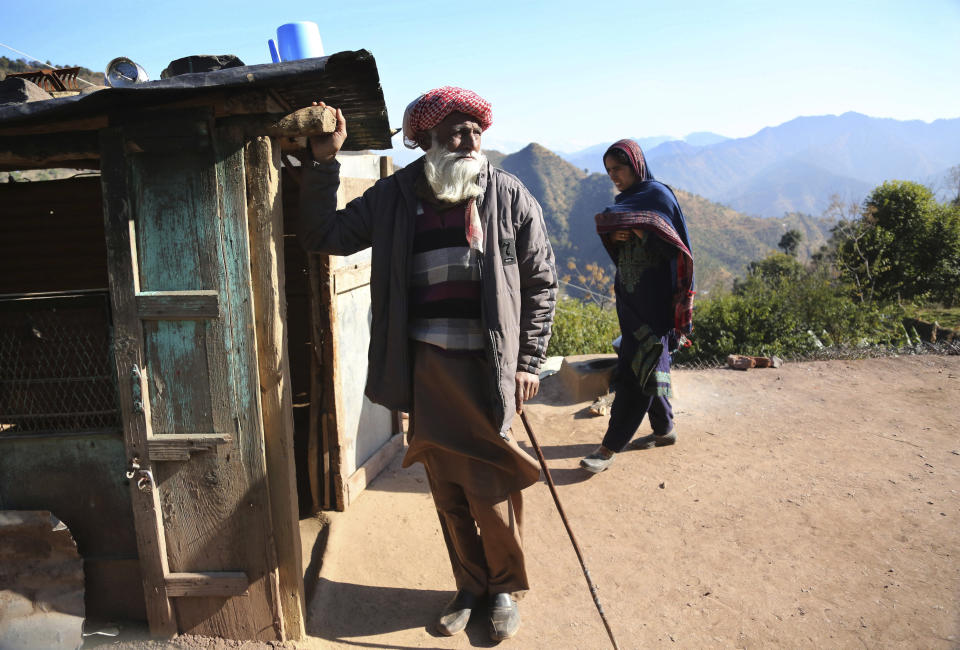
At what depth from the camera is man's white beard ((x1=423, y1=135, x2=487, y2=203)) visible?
2295 millimetres

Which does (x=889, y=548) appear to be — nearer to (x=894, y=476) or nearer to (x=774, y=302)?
(x=894, y=476)

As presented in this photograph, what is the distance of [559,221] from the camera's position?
61.7 meters

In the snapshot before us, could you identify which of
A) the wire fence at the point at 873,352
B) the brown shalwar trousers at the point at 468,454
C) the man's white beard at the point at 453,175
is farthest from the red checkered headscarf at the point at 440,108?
the wire fence at the point at 873,352

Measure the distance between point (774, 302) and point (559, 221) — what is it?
54.1 metres

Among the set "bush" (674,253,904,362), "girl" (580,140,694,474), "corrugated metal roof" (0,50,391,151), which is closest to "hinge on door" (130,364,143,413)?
"corrugated metal roof" (0,50,391,151)

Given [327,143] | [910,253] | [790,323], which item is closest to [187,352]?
[327,143]

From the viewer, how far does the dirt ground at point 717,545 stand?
2609 mm

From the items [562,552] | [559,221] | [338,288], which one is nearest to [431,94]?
[338,288]

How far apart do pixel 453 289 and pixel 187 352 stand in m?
1.08

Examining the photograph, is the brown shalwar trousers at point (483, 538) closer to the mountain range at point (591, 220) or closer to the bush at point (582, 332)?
the bush at point (582, 332)

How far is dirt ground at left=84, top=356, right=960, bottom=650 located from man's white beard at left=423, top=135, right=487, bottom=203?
73.9 inches

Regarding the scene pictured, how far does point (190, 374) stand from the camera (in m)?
2.37

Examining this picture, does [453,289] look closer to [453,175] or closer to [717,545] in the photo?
[453,175]

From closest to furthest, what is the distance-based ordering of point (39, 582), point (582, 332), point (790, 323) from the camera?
point (39, 582) → point (790, 323) → point (582, 332)
